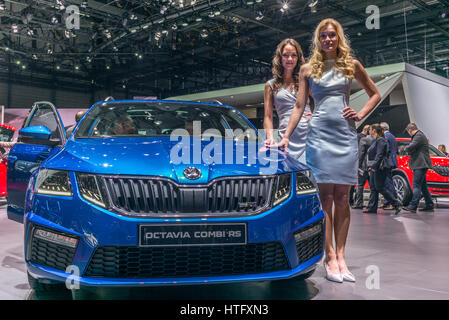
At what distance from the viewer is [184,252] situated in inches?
77.6

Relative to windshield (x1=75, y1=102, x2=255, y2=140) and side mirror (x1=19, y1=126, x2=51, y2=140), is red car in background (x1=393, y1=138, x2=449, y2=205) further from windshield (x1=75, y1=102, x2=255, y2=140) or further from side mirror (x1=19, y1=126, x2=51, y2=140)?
side mirror (x1=19, y1=126, x2=51, y2=140)

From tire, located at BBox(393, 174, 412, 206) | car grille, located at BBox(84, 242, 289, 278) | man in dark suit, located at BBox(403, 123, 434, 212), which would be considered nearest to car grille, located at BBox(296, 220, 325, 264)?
car grille, located at BBox(84, 242, 289, 278)

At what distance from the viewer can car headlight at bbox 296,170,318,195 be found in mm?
2273

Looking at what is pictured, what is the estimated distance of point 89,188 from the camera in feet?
6.61

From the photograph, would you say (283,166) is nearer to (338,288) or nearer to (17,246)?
(338,288)

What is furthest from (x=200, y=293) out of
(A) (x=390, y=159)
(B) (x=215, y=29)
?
(B) (x=215, y=29)

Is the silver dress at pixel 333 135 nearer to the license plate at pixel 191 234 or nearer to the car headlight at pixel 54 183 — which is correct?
the license plate at pixel 191 234

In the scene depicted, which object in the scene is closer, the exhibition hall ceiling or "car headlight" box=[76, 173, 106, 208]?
"car headlight" box=[76, 173, 106, 208]

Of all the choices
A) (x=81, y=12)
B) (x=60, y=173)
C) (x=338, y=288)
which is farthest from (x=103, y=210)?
(x=81, y=12)

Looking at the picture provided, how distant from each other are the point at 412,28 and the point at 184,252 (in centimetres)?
1604

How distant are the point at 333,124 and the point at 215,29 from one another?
13830mm

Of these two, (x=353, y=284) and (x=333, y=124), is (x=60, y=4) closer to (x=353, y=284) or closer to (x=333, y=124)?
(x=333, y=124)

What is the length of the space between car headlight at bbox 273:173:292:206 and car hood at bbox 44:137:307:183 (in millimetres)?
40

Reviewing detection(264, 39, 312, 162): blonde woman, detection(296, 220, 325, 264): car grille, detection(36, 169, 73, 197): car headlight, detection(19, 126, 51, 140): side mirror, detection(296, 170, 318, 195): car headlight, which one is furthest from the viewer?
detection(264, 39, 312, 162): blonde woman
